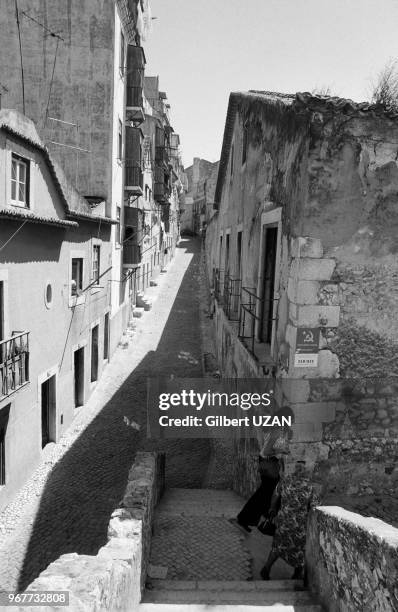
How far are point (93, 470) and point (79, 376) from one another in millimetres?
4679

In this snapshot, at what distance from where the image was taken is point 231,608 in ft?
15.5

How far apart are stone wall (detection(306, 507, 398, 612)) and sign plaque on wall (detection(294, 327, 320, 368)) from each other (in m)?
1.83

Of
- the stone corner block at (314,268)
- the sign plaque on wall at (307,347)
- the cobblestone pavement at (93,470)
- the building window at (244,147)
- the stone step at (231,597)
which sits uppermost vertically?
the building window at (244,147)

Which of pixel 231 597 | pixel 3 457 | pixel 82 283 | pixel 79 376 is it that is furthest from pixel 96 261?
pixel 231 597

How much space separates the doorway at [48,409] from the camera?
12.3 m

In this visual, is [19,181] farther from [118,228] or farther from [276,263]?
[118,228]

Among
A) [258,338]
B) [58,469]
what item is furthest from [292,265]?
[58,469]

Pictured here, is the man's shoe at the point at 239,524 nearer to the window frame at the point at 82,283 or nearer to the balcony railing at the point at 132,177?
the window frame at the point at 82,283

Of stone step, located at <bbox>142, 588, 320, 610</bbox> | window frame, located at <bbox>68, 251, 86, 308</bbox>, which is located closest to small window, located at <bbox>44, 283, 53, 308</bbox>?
window frame, located at <bbox>68, 251, 86, 308</bbox>

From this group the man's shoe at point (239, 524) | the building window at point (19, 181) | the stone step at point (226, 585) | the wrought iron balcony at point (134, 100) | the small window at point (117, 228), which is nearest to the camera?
the stone step at point (226, 585)

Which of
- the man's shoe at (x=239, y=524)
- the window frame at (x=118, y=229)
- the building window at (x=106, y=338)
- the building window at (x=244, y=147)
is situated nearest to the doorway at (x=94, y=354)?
the building window at (x=106, y=338)

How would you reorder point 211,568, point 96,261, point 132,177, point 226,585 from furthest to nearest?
point 132,177, point 96,261, point 211,568, point 226,585

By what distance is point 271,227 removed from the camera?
26.2ft

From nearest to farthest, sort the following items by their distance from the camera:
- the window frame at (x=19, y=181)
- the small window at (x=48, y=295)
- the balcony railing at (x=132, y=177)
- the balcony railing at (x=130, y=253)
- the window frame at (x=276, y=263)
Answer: the window frame at (x=276, y=263), the window frame at (x=19, y=181), the small window at (x=48, y=295), the balcony railing at (x=132, y=177), the balcony railing at (x=130, y=253)
